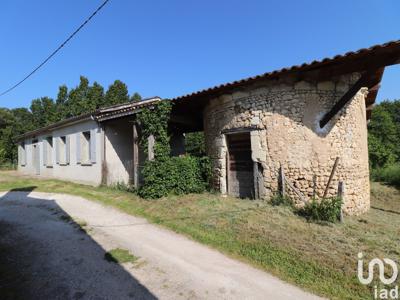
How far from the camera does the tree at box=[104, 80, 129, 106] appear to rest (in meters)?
34.1

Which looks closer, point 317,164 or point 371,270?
point 371,270

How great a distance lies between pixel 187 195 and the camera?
805 cm

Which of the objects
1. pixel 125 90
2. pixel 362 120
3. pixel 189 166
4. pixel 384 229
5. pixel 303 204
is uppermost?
pixel 125 90

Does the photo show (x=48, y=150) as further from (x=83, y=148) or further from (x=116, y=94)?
(x=116, y=94)

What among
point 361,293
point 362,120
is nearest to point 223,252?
point 361,293

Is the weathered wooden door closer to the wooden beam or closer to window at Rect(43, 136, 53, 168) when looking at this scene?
the wooden beam

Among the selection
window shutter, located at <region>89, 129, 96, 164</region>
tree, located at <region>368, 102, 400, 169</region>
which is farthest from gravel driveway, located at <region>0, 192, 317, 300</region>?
tree, located at <region>368, 102, 400, 169</region>

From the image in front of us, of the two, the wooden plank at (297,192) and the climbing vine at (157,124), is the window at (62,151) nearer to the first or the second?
the climbing vine at (157,124)

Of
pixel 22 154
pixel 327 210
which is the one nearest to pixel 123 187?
pixel 327 210

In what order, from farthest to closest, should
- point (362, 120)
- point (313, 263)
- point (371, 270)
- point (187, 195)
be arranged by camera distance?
1. point (187, 195)
2. point (362, 120)
3. point (313, 263)
4. point (371, 270)

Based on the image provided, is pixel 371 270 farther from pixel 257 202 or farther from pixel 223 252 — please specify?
pixel 257 202

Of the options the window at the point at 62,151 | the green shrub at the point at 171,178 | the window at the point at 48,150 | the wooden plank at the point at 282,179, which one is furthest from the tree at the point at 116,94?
the wooden plank at the point at 282,179

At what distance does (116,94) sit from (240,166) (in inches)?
1231

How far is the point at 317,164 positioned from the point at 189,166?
160 inches
